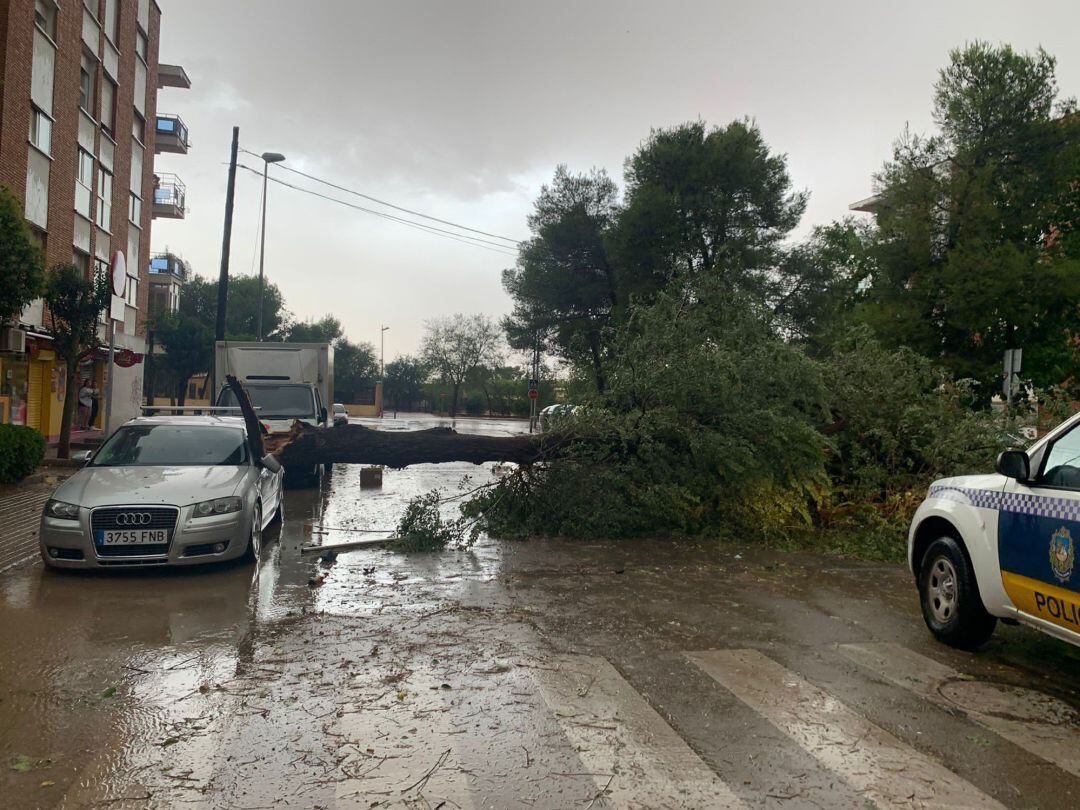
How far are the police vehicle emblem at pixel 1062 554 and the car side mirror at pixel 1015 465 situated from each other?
16.6 inches

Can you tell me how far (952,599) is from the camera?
5781mm

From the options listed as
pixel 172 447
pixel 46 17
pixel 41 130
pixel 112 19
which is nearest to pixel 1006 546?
pixel 172 447

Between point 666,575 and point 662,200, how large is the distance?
24.6 metres

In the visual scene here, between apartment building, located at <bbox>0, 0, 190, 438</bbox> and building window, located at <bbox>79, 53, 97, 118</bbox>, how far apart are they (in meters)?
0.03

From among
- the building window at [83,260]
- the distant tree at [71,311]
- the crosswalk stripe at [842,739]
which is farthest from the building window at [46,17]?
the crosswalk stripe at [842,739]

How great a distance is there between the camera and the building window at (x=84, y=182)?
2583 centimetres

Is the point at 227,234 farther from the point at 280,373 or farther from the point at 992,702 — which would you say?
the point at 992,702

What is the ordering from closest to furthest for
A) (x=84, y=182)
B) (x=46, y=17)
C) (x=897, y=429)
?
(x=897, y=429)
(x=46, y=17)
(x=84, y=182)

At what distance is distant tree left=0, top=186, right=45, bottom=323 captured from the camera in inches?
558

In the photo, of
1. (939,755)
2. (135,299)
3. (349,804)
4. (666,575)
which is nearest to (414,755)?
(349,804)

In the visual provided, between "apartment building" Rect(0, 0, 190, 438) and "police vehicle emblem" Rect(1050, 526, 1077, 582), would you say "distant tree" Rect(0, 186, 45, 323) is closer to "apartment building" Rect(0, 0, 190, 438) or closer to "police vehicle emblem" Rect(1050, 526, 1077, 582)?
"apartment building" Rect(0, 0, 190, 438)

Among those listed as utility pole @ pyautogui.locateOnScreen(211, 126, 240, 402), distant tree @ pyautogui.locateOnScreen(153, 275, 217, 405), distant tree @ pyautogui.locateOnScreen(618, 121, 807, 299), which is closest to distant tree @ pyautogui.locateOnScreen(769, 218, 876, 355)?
→ distant tree @ pyautogui.locateOnScreen(618, 121, 807, 299)

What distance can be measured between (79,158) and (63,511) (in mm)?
22343

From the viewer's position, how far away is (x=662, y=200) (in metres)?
30.9
